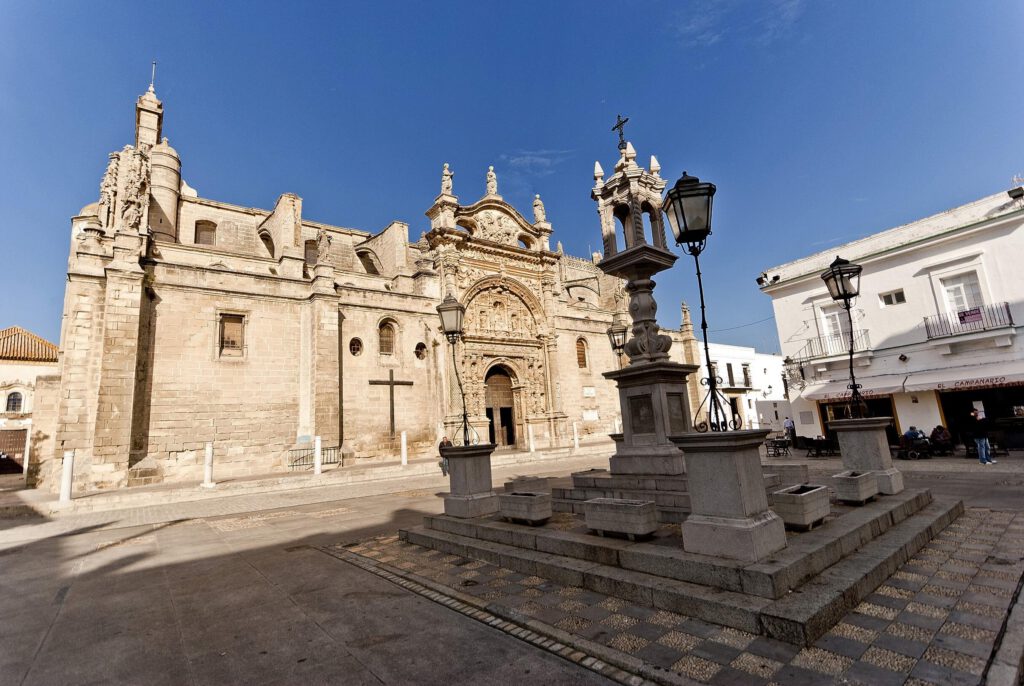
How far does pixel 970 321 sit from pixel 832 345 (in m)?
3.89

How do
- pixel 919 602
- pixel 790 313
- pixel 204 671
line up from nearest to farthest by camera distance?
pixel 204 671, pixel 919 602, pixel 790 313

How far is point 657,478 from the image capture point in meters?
6.30

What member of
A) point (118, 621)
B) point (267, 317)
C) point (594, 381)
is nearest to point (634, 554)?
point (118, 621)

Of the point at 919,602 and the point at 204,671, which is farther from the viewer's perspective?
the point at 919,602

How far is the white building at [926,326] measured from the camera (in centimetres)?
1420

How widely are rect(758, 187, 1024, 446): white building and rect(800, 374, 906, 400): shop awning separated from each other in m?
0.04

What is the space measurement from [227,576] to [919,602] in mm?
6702

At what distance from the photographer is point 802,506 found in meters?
4.46

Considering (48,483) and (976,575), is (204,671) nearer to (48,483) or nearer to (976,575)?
(976,575)

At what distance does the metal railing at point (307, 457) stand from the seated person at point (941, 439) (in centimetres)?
1938

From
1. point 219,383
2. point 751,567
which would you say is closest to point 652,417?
point 751,567

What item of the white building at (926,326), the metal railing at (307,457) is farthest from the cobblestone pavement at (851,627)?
the white building at (926,326)

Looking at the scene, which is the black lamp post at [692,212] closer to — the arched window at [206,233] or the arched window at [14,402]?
the arched window at [206,233]

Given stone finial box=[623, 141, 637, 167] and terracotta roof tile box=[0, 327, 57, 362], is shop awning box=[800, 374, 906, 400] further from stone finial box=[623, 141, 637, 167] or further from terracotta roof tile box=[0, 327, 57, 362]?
terracotta roof tile box=[0, 327, 57, 362]
